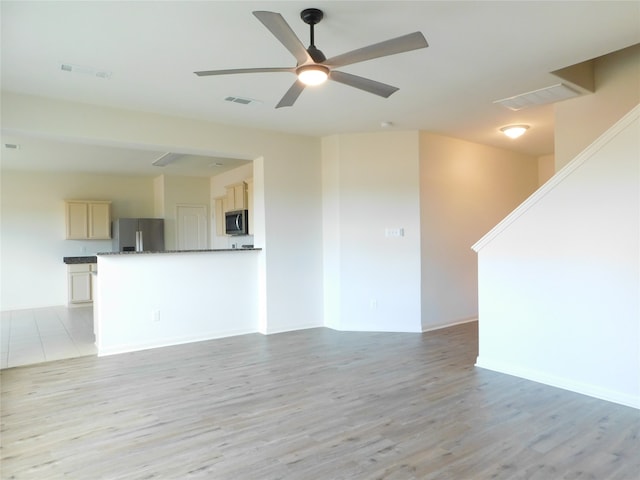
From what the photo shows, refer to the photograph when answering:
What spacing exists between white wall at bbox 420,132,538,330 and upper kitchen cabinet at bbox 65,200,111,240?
6189mm

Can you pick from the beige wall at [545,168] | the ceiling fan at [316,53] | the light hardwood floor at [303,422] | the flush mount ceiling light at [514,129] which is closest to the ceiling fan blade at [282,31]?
the ceiling fan at [316,53]

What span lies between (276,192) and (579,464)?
407cm

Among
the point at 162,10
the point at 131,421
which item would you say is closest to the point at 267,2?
the point at 162,10

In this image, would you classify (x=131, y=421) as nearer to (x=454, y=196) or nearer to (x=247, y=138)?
(x=247, y=138)

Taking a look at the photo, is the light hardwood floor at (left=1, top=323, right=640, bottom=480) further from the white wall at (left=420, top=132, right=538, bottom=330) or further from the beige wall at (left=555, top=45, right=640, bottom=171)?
the beige wall at (left=555, top=45, right=640, bottom=171)

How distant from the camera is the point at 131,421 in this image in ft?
8.96

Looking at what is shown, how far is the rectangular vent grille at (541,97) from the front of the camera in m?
3.78

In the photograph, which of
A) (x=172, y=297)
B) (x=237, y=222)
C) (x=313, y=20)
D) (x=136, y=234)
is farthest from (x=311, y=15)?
(x=136, y=234)

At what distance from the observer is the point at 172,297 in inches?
187

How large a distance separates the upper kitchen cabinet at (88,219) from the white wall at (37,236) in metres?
0.22

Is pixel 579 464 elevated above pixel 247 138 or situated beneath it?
situated beneath

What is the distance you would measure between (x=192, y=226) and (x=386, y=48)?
7066 mm

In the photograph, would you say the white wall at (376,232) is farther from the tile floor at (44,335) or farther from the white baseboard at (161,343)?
the tile floor at (44,335)

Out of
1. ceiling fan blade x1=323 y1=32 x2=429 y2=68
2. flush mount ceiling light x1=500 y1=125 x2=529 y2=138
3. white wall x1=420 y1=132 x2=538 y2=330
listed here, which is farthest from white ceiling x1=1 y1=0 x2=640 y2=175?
white wall x1=420 y1=132 x2=538 y2=330
